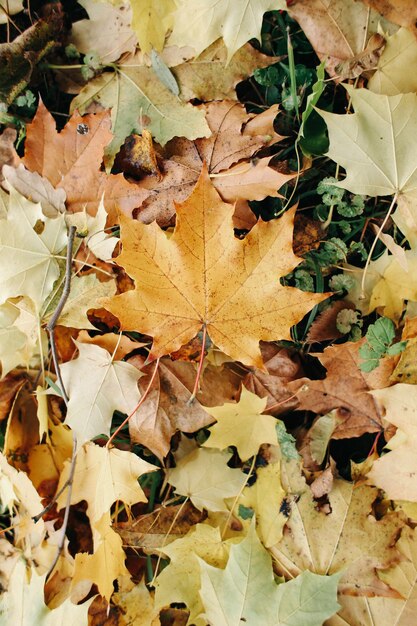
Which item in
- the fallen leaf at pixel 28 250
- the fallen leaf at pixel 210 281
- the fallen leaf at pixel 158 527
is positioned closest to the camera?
the fallen leaf at pixel 210 281

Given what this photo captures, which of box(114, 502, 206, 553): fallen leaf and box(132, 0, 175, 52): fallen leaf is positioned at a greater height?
box(132, 0, 175, 52): fallen leaf

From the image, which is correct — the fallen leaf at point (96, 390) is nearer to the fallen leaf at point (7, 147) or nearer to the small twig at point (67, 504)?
the small twig at point (67, 504)

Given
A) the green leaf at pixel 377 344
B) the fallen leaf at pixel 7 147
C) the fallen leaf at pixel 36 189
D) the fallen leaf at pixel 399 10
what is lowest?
the green leaf at pixel 377 344

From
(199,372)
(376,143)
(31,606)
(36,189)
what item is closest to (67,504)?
(31,606)

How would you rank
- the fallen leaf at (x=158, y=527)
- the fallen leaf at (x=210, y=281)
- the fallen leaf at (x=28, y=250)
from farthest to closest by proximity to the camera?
the fallen leaf at (x=158, y=527) < the fallen leaf at (x=28, y=250) < the fallen leaf at (x=210, y=281)

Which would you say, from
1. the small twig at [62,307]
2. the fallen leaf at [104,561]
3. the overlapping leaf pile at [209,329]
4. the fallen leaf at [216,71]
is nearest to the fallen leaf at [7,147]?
the overlapping leaf pile at [209,329]

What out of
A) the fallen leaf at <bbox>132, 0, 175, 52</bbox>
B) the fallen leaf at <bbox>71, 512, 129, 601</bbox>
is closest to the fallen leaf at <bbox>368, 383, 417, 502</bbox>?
the fallen leaf at <bbox>71, 512, 129, 601</bbox>

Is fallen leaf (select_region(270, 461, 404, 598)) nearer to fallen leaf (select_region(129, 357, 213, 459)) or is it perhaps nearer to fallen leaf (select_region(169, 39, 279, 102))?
fallen leaf (select_region(129, 357, 213, 459))
